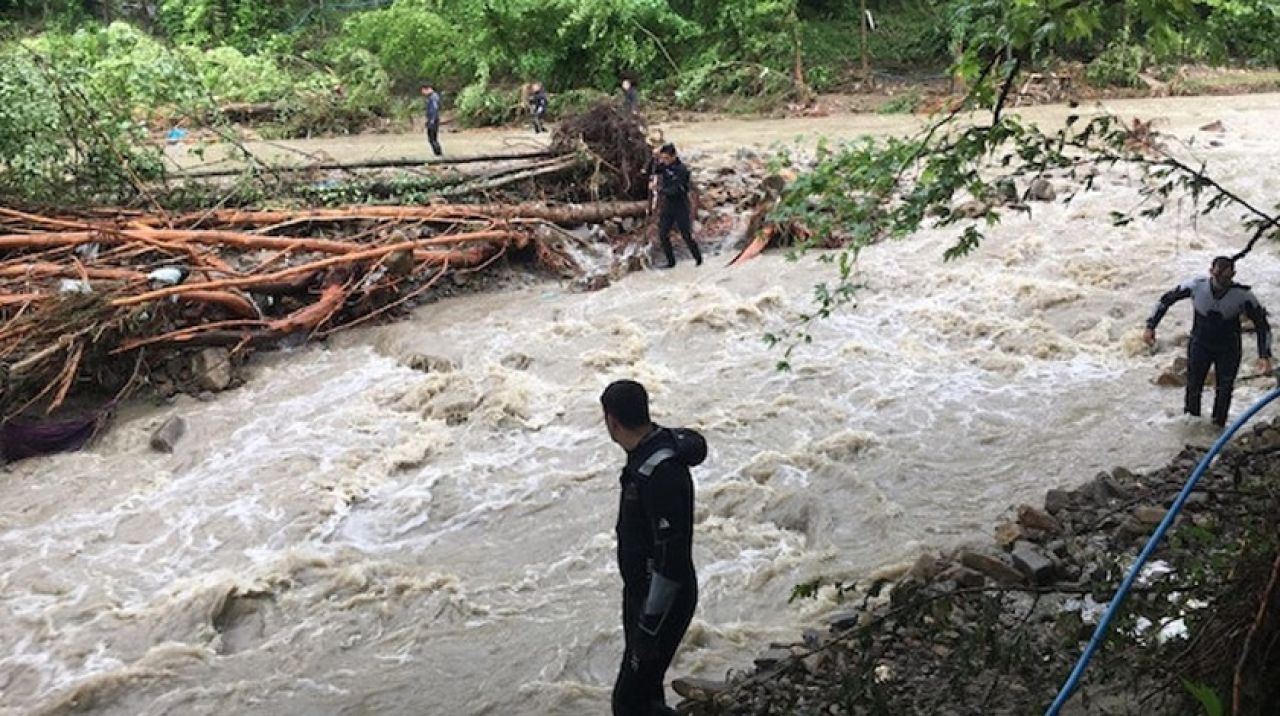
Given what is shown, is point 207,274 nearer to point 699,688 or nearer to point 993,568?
point 699,688

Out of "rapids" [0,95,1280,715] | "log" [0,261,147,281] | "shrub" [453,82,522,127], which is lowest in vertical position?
"rapids" [0,95,1280,715]

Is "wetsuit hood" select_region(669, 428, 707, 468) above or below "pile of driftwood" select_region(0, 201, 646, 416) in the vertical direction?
above

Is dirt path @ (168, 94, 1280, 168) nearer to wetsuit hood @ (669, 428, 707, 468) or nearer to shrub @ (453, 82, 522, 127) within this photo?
shrub @ (453, 82, 522, 127)

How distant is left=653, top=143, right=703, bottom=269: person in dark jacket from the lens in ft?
40.6

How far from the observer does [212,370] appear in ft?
33.4

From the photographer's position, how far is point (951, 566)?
522 cm

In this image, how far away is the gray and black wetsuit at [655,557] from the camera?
3654 millimetres

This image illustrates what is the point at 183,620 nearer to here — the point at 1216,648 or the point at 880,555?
the point at 880,555

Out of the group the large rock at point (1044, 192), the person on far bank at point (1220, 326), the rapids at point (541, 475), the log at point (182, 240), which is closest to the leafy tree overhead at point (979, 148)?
the rapids at point (541, 475)

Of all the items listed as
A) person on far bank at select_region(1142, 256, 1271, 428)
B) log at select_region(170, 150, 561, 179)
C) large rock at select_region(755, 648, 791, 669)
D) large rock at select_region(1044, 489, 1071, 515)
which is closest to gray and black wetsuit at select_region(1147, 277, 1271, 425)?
person on far bank at select_region(1142, 256, 1271, 428)

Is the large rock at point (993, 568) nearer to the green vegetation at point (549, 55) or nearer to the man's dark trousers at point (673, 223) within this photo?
the man's dark trousers at point (673, 223)

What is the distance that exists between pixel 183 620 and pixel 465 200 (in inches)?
321

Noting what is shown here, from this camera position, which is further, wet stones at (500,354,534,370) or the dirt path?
the dirt path

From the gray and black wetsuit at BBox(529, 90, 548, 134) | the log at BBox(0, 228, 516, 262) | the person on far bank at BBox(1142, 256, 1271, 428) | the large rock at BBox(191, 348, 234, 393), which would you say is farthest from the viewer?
the gray and black wetsuit at BBox(529, 90, 548, 134)
